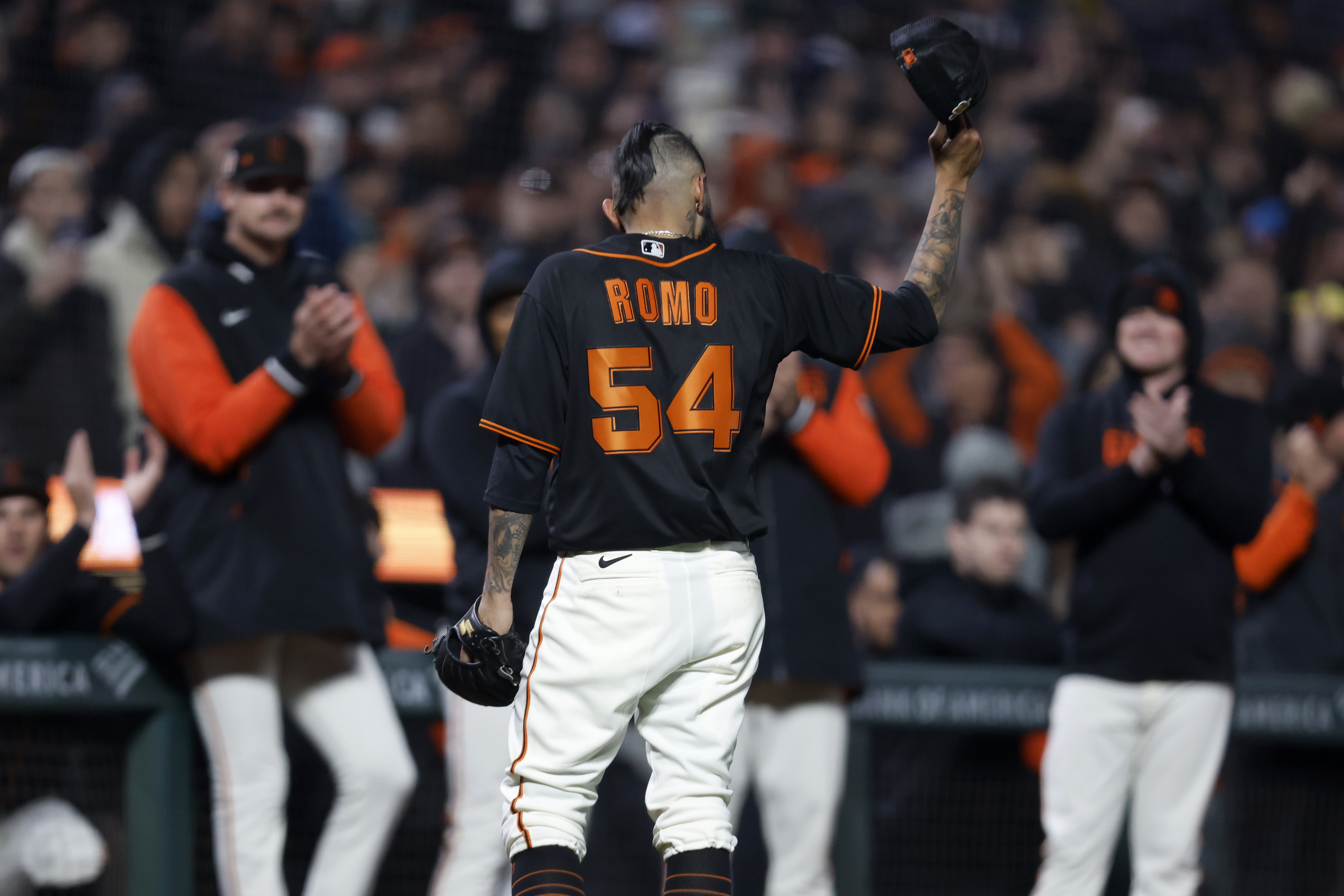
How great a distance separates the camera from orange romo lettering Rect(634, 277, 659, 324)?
2807 mm

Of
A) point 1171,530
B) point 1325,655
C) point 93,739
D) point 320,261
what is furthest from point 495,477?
point 1325,655

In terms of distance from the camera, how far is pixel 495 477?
2.82 meters

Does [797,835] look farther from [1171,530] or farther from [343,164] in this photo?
[343,164]

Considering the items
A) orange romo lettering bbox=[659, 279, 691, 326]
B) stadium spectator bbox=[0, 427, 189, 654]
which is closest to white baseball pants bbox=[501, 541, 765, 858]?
orange romo lettering bbox=[659, 279, 691, 326]

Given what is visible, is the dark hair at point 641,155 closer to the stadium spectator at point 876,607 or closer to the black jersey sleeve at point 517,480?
the black jersey sleeve at point 517,480

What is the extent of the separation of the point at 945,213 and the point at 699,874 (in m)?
1.40

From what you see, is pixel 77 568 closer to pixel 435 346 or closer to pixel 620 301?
pixel 620 301

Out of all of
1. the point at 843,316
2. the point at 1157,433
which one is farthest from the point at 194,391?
the point at 1157,433

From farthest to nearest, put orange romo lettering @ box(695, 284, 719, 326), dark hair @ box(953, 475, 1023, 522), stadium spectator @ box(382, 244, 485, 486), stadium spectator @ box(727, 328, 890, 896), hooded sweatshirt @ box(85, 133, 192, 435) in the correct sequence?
stadium spectator @ box(382, 244, 485, 486) < hooded sweatshirt @ box(85, 133, 192, 435) < dark hair @ box(953, 475, 1023, 522) < stadium spectator @ box(727, 328, 890, 896) < orange romo lettering @ box(695, 284, 719, 326)

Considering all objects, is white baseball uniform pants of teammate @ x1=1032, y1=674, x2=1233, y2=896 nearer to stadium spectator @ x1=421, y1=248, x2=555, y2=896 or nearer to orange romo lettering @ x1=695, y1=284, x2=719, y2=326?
stadium spectator @ x1=421, y1=248, x2=555, y2=896

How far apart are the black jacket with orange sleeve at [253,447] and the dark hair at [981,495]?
7.00ft

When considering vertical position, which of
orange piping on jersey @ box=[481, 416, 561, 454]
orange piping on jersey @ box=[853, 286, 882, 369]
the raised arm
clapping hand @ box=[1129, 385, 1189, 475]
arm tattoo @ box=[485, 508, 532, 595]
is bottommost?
arm tattoo @ box=[485, 508, 532, 595]

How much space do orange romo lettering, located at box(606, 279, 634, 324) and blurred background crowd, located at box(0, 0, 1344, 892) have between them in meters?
1.42

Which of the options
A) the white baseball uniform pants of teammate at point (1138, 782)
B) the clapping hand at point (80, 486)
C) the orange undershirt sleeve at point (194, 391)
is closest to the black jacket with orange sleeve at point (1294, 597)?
the white baseball uniform pants of teammate at point (1138, 782)
